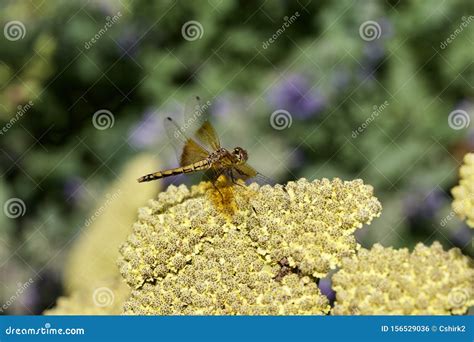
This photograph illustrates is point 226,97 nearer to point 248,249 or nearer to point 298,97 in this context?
point 298,97

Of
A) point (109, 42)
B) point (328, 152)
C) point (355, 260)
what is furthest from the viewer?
point (109, 42)

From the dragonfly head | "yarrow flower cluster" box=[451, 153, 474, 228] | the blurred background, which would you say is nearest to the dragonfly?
the dragonfly head

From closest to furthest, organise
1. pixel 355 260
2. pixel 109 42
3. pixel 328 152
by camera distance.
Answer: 1. pixel 355 260
2. pixel 328 152
3. pixel 109 42

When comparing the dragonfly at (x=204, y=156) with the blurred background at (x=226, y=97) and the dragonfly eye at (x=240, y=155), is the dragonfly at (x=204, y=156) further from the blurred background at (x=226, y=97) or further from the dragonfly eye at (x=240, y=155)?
the blurred background at (x=226, y=97)

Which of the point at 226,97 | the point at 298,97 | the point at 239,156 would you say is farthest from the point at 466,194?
the point at 226,97

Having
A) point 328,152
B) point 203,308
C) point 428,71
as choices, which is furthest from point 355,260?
point 428,71

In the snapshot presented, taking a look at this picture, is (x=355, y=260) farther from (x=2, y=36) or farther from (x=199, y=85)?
(x=2, y=36)

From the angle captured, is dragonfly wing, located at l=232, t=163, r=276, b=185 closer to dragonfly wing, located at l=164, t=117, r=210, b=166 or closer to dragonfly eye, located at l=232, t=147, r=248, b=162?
dragonfly eye, located at l=232, t=147, r=248, b=162
